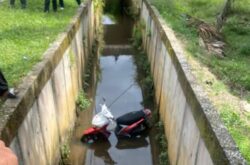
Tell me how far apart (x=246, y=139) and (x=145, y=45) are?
1011 cm

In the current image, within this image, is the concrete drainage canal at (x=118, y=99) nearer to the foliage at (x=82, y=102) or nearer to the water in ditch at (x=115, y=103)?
Answer: the water in ditch at (x=115, y=103)

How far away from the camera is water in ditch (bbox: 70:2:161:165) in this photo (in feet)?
27.8

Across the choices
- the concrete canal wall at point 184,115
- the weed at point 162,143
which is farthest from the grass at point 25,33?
the weed at point 162,143

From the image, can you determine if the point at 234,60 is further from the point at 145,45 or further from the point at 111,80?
the point at 145,45

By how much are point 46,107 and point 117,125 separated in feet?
8.63

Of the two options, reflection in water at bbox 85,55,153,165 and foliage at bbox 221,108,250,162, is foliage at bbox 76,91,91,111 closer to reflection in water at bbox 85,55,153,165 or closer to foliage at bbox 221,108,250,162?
reflection in water at bbox 85,55,153,165

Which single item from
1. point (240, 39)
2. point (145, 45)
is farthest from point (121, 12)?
point (240, 39)

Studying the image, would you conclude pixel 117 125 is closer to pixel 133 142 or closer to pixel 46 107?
pixel 133 142

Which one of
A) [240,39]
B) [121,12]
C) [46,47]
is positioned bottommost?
[121,12]

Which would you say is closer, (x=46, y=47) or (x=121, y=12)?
(x=46, y=47)

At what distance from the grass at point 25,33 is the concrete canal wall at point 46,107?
1.22ft

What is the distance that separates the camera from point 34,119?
6.02m

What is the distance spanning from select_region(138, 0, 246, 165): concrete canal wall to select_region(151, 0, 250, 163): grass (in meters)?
0.49

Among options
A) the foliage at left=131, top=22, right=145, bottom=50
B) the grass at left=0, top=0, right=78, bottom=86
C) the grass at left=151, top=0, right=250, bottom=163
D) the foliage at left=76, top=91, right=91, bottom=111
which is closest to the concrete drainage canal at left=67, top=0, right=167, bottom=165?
the foliage at left=76, top=91, right=91, bottom=111
